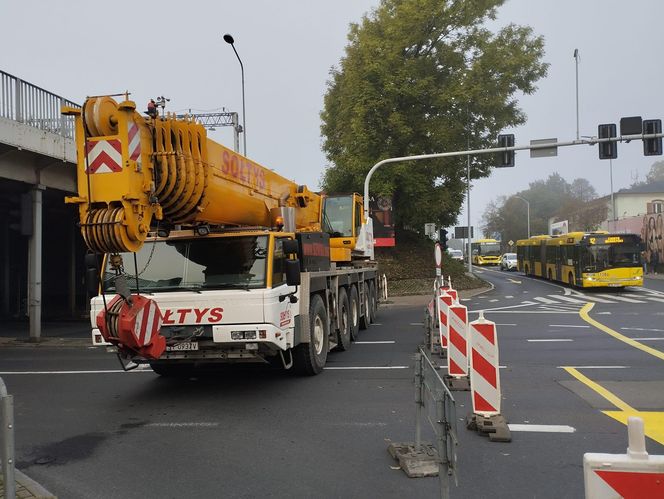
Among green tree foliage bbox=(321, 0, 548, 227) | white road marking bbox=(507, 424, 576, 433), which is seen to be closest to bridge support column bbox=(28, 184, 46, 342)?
white road marking bbox=(507, 424, 576, 433)

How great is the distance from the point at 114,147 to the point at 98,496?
3.23m

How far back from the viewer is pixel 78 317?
22.4 meters

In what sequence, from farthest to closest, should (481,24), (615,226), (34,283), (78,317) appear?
(615,226)
(481,24)
(78,317)
(34,283)

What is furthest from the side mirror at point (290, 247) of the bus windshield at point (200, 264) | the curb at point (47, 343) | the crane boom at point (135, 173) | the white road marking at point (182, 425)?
the curb at point (47, 343)

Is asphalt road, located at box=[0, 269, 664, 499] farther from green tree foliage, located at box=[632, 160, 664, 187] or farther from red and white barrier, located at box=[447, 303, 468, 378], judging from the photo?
green tree foliage, located at box=[632, 160, 664, 187]

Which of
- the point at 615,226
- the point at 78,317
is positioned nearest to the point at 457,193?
the point at 78,317

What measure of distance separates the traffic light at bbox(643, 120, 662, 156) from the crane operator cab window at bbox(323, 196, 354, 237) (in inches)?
440

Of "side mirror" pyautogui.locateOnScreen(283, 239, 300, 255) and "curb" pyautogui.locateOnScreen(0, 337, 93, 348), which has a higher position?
"side mirror" pyautogui.locateOnScreen(283, 239, 300, 255)

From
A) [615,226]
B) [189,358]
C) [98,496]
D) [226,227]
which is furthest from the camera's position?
[615,226]

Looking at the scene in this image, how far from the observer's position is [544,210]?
370 feet

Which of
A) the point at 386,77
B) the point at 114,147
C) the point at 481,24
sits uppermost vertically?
→ the point at 481,24

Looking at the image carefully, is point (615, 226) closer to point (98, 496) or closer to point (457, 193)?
point (457, 193)

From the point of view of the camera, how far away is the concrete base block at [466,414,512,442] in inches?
211

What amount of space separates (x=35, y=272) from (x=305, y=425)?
473 inches
